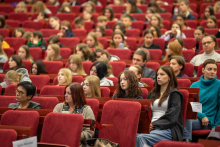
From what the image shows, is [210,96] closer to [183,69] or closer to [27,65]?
[183,69]

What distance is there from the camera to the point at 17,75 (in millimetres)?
2162

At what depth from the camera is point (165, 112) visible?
4.77 feet

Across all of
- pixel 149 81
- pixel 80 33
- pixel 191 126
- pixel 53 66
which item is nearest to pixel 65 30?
pixel 80 33

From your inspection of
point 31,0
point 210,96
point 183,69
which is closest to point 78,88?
point 210,96

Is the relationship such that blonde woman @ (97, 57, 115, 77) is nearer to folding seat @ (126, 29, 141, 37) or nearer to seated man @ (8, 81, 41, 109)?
seated man @ (8, 81, 41, 109)

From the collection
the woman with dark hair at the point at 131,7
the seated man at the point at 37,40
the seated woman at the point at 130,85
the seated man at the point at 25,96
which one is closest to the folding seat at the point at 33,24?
the seated man at the point at 37,40

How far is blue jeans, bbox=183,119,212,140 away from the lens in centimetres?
148

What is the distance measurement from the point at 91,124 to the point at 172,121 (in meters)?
0.37

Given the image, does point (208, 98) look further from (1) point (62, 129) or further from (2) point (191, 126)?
(1) point (62, 129)

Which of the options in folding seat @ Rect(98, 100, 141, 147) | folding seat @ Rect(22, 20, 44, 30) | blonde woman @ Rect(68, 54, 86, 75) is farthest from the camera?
folding seat @ Rect(22, 20, 44, 30)

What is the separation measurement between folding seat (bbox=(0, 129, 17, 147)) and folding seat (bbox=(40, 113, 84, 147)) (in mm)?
166

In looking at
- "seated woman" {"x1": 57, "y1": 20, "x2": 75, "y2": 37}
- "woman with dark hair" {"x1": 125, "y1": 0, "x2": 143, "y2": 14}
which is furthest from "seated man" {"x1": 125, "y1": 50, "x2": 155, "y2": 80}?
"woman with dark hair" {"x1": 125, "y1": 0, "x2": 143, "y2": 14}

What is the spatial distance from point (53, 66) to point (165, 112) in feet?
3.91

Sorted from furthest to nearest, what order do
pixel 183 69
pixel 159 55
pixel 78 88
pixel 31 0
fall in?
pixel 31 0
pixel 159 55
pixel 183 69
pixel 78 88
